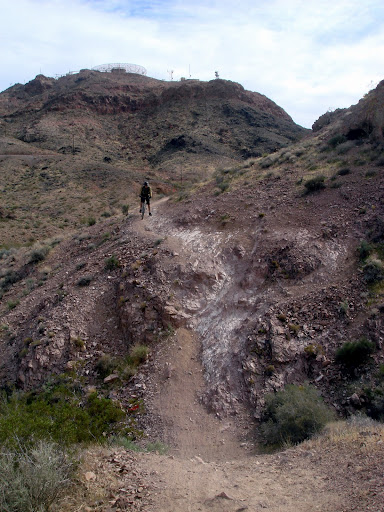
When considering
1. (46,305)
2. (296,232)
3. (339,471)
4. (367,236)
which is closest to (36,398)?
(46,305)

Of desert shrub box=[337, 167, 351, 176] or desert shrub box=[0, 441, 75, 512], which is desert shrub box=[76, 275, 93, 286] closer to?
desert shrub box=[0, 441, 75, 512]

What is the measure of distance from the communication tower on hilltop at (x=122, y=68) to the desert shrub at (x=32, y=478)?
87.6 meters

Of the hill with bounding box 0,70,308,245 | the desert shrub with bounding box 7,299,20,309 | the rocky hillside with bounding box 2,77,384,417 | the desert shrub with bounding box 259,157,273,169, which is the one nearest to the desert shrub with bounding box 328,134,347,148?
the rocky hillside with bounding box 2,77,384,417

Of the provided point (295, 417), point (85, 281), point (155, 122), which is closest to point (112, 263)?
point (85, 281)

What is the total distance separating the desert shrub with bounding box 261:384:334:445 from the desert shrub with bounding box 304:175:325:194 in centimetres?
784

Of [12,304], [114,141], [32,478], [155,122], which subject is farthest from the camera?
[155,122]

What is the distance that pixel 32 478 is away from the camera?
4535mm

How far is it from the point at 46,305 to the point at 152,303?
3797mm

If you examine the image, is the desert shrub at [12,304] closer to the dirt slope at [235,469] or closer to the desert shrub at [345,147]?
the dirt slope at [235,469]

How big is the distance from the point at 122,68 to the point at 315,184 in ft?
269

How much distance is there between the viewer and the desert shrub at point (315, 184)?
45.0 feet

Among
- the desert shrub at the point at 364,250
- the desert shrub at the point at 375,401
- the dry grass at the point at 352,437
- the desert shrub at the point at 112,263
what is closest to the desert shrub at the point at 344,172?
the desert shrub at the point at 364,250

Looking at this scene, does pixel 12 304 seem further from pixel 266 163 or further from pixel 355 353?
pixel 266 163

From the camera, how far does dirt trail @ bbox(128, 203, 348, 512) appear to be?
4.86 meters
